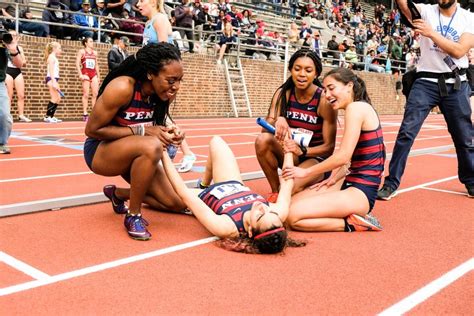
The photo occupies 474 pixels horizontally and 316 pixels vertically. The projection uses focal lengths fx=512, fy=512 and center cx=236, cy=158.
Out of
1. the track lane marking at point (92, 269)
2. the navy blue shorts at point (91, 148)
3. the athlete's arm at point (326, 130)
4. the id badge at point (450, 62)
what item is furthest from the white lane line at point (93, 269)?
the id badge at point (450, 62)

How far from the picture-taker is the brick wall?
39.2 feet

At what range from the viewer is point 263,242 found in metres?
3.36

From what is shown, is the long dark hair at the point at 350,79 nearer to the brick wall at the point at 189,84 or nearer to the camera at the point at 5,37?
the camera at the point at 5,37

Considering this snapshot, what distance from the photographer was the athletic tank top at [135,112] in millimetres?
3758

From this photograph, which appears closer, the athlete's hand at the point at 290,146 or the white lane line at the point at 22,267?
the white lane line at the point at 22,267

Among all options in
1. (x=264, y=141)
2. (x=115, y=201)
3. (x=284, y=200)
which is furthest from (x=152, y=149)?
(x=264, y=141)

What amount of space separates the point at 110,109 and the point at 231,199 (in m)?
1.09

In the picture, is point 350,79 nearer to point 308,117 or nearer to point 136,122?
point 308,117

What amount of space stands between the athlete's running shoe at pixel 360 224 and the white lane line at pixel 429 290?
82cm

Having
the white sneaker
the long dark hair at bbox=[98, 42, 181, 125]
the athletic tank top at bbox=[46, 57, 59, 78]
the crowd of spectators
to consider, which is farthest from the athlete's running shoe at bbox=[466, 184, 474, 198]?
the athletic tank top at bbox=[46, 57, 59, 78]

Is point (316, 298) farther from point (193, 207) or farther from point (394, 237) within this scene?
point (394, 237)

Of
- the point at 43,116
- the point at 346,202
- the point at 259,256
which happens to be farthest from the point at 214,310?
the point at 43,116

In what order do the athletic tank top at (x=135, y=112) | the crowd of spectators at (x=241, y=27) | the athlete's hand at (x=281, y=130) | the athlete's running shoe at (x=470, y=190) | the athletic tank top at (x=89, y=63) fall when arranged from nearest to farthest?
the athletic tank top at (x=135, y=112)
the athlete's hand at (x=281, y=130)
the athlete's running shoe at (x=470, y=190)
the athletic tank top at (x=89, y=63)
the crowd of spectators at (x=241, y=27)

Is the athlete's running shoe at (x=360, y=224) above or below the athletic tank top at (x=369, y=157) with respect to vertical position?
below
